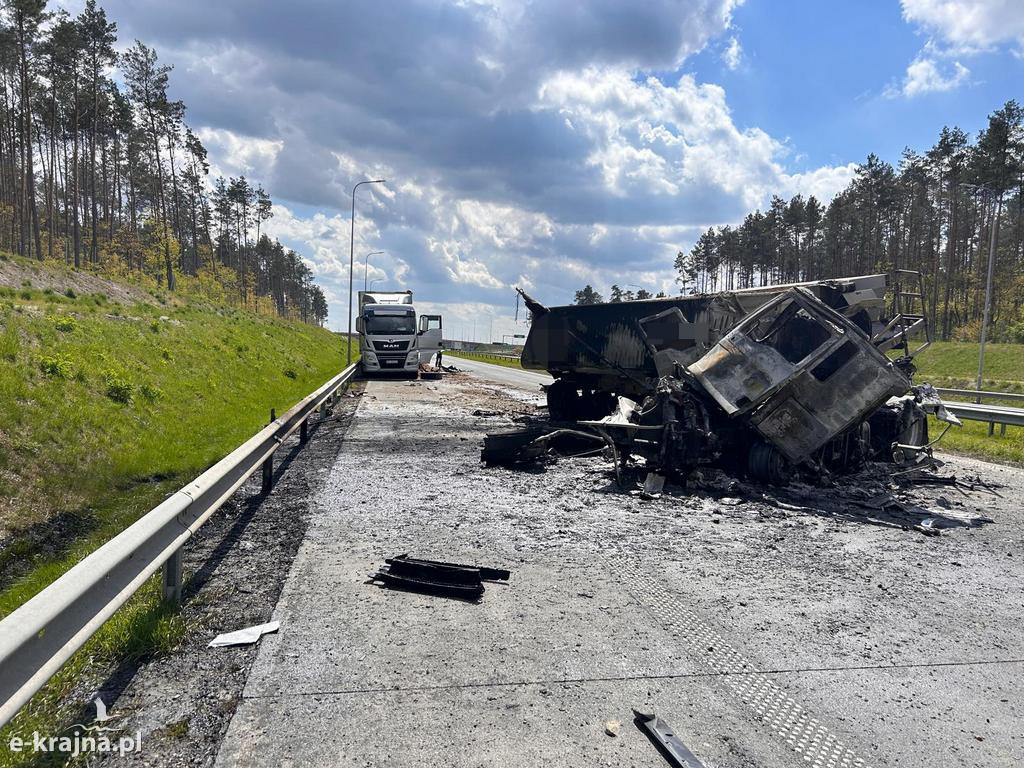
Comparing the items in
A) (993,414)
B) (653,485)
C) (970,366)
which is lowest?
(653,485)

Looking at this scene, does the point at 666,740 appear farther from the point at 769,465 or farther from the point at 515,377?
the point at 515,377

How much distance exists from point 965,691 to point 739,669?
1.01 m

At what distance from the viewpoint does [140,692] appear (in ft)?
9.09

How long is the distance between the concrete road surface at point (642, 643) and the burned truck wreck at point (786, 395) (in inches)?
49.6

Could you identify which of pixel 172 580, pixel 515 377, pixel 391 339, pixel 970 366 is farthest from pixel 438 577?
pixel 970 366

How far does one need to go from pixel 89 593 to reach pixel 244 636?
0.95 metres

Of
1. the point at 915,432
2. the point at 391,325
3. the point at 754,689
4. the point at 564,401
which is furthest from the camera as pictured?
the point at 391,325

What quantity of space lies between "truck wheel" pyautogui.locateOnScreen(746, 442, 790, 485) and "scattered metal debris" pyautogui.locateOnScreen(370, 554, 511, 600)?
4342 mm

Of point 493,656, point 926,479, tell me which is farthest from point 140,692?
point 926,479

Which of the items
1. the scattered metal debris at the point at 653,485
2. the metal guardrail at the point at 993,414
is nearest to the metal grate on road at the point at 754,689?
the scattered metal debris at the point at 653,485

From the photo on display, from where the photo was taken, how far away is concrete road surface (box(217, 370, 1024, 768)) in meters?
2.51

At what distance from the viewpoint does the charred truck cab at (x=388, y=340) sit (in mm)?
26344

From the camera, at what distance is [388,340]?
2627cm

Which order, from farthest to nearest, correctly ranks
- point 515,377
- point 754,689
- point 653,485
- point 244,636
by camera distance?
point 515,377, point 653,485, point 244,636, point 754,689
